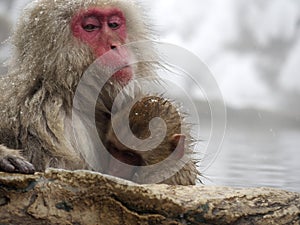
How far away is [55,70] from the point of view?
3.22 m

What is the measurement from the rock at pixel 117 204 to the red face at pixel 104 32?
2.90 ft

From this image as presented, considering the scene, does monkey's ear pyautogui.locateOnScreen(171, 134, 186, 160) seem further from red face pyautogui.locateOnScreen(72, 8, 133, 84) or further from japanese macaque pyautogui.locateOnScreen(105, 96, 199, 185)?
red face pyautogui.locateOnScreen(72, 8, 133, 84)

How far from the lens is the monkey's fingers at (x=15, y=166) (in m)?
2.56

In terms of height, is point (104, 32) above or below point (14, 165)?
above

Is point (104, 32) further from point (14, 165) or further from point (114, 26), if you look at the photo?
point (14, 165)

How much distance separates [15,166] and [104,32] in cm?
93

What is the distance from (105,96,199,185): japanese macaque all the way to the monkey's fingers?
508 millimetres

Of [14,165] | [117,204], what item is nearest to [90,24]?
[14,165]

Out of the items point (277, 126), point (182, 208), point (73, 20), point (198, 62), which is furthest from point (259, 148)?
point (182, 208)

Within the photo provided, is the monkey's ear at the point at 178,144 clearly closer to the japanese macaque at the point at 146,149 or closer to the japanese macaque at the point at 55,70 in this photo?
the japanese macaque at the point at 146,149

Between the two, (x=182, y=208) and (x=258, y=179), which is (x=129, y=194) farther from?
(x=258, y=179)

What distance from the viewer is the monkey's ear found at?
304cm

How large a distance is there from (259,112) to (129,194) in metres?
8.64

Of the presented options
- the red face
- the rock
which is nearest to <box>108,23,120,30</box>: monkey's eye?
the red face
